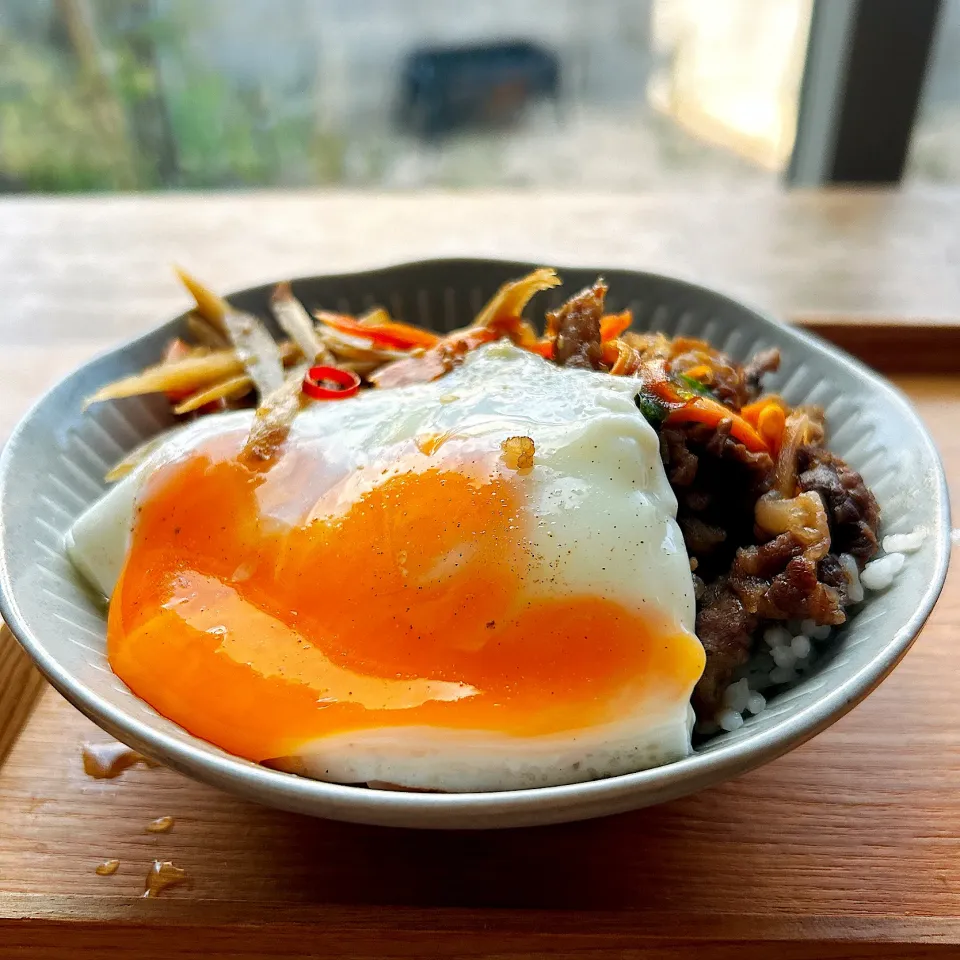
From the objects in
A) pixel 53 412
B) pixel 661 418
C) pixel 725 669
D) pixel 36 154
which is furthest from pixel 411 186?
pixel 725 669

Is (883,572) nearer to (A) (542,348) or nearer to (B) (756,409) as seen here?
(B) (756,409)

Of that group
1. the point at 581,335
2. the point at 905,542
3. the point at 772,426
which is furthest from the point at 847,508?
the point at 581,335

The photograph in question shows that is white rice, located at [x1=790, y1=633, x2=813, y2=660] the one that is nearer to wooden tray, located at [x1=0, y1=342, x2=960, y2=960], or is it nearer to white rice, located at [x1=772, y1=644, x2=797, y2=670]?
white rice, located at [x1=772, y1=644, x2=797, y2=670]

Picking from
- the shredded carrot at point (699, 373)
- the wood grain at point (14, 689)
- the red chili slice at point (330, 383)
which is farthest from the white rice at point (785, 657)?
the wood grain at point (14, 689)

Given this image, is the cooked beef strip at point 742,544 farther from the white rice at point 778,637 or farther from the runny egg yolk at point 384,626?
the runny egg yolk at point 384,626

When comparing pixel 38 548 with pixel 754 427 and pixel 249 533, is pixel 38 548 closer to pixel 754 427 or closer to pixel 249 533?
pixel 249 533
